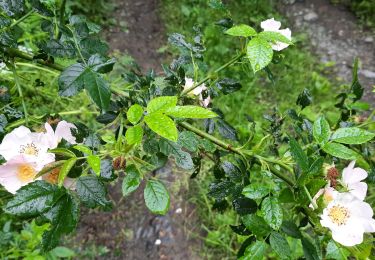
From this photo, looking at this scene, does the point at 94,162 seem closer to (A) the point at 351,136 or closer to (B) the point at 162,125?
(B) the point at 162,125

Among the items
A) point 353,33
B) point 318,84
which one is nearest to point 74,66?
point 318,84

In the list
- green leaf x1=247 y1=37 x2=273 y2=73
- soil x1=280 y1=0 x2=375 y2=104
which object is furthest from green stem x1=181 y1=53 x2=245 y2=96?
soil x1=280 y1=0 x2=375 y2=104

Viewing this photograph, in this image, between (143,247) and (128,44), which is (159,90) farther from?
(128,44)

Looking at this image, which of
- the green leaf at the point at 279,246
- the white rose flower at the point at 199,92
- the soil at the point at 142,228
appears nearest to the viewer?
the green leaf at the point at 279,246

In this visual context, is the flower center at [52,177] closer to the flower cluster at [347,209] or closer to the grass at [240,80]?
the flower cluster at [347,209]

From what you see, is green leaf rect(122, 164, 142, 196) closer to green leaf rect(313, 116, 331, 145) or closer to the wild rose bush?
the wild rose bush

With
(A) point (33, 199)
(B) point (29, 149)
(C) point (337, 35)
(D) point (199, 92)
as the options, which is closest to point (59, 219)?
(A) point (33, 199)

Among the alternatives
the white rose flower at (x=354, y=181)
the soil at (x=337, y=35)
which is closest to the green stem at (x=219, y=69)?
the white rose flower at (x=354, y=181)
